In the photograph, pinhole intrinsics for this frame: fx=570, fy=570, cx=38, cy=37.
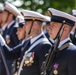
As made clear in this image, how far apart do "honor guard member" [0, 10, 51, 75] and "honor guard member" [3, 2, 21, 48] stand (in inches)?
61.7

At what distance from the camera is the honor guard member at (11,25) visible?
34.9 ft

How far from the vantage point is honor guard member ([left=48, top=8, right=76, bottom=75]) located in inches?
299

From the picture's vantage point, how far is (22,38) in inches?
382

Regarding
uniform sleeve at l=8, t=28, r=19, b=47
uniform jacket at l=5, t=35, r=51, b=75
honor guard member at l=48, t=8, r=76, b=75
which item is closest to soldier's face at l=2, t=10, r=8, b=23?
uniform sleeve at l=8, t=28, r=19, b=47

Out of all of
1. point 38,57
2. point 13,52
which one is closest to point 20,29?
point 13,52

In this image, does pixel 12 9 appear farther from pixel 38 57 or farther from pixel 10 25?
pixel 38 57

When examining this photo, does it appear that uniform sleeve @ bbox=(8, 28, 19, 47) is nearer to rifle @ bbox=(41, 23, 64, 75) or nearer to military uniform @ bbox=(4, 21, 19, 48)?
military uniform @ bbox=(4, 21, 19, 48)

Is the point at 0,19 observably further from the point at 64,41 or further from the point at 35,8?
the point at 35,8

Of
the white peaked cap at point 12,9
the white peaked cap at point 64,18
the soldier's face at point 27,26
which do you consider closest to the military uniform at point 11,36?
the white peaked cap at point 12,9

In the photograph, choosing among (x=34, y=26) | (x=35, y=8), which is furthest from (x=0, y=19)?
(x=35, y=8)

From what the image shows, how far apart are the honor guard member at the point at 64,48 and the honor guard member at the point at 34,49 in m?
0.40

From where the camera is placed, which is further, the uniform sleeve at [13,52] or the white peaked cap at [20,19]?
the white peaked cap at [20,19]

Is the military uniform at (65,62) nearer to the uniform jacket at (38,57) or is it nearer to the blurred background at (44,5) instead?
the uniform jacket at (38,57)

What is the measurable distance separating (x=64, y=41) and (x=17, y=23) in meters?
2.85
